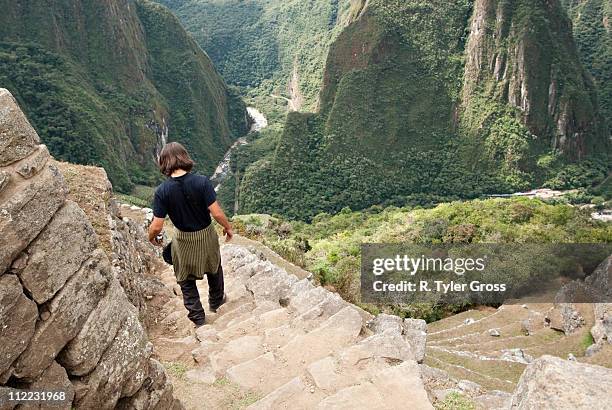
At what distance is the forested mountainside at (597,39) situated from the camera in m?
73.8

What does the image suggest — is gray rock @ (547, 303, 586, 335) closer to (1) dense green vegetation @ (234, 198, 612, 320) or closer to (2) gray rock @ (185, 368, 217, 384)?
(1) dense green vegetation @ (234, 198, 612, 320)

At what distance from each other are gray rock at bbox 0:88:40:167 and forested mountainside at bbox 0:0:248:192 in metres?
48.1

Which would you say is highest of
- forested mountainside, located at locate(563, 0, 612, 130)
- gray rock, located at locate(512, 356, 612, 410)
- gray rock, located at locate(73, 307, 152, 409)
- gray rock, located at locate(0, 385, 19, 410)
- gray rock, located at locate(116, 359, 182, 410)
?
forested mountainside, located at locate(563, 0, 612, 130)

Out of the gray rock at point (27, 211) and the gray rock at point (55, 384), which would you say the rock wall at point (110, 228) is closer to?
the gray rock at point (55, 384)

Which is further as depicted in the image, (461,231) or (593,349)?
(461,231)

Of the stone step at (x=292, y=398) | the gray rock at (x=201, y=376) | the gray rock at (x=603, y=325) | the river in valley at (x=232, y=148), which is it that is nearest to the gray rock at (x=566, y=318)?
the gray rock at (x=603, y=325)

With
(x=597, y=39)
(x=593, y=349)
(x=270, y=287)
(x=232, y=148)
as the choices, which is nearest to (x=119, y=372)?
(x=270, y=287)

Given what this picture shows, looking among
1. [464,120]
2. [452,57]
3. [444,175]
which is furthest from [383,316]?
[452,57]

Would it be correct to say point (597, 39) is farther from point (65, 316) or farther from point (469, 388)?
point (65, 316)

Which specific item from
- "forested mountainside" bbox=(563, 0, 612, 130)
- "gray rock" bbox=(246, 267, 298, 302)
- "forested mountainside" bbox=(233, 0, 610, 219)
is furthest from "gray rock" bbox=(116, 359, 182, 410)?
"forested mountainside" bbox=(563, 0, 612, 130)

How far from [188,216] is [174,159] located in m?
0.59

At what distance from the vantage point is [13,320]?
2393mm

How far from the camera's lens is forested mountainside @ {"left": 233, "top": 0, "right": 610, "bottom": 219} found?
184 feet

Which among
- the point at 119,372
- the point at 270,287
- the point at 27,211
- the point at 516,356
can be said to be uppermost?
the point at 27,211
